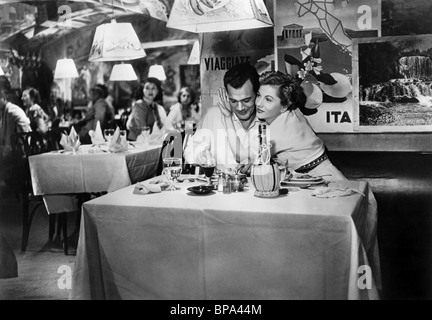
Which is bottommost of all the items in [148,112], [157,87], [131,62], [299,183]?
[299,183]

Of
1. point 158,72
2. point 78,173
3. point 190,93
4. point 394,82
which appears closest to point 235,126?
point 394,82

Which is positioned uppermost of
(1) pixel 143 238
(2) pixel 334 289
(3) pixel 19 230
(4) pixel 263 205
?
(4) pixel 263 205

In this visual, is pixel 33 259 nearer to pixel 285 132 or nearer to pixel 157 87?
pixel 285 132

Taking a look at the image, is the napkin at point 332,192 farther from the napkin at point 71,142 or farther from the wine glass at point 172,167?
the napkin at point 71,142

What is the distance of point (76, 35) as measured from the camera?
7516 mm

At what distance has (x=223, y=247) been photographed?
162 centimetres

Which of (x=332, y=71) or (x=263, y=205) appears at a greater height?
(x=332, y=71)

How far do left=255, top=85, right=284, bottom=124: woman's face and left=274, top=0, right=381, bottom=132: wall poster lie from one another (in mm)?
306

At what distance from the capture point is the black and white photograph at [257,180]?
1.58 metres

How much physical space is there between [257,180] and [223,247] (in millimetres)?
268

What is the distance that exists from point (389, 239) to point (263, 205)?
140cm

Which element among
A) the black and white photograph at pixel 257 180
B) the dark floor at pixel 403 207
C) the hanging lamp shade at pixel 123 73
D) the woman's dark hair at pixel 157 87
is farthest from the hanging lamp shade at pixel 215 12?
the woman's dark hair at pixel 157 87

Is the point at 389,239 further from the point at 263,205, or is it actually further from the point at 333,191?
the point at 263,205
